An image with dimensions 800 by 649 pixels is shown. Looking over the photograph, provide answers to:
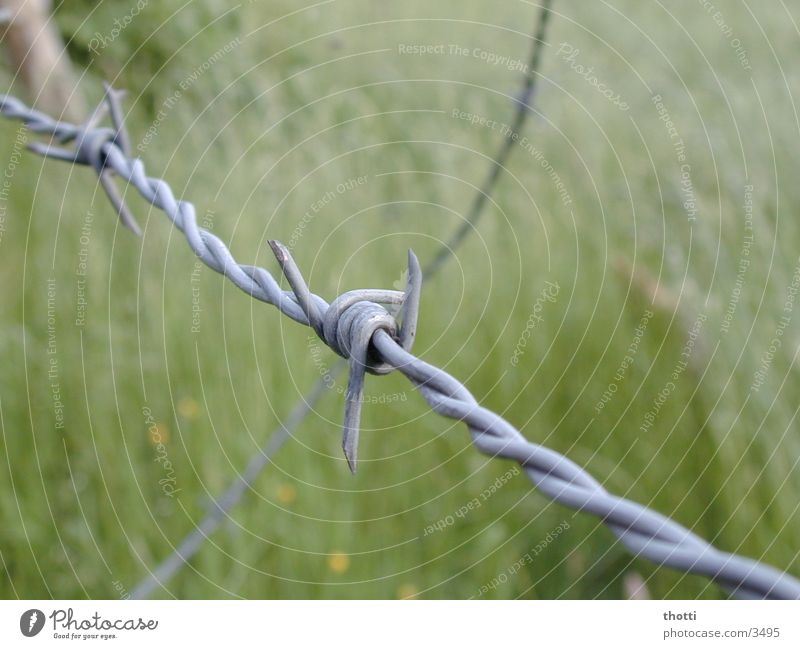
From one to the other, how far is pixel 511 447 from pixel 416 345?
886 millimetres

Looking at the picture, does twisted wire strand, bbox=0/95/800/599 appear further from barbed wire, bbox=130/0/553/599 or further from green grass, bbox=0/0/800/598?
green grass, bbox=0/0/800/598

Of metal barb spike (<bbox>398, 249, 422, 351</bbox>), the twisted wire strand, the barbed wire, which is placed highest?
metal barb spike (<bbox>398, 249, 422, 351</bbox>)

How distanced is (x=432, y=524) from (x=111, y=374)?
0.47 m

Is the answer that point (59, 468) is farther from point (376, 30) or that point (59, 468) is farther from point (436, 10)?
point (436, 10)

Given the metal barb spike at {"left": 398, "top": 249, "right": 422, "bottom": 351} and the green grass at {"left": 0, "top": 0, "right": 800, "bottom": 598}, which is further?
the green grass at {"left": 0, "top": 0, "right": 800, "bottom": 598}

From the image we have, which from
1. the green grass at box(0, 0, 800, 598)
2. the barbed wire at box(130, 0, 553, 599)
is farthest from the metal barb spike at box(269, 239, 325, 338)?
the green grass at box(0, 0, 800, 598)

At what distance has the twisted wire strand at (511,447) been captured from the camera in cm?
32

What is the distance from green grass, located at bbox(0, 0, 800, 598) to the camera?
1016 mm

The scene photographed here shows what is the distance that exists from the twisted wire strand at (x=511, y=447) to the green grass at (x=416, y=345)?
584 mm

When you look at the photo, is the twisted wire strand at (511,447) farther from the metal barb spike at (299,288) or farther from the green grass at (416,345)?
the green grass at (416,345)

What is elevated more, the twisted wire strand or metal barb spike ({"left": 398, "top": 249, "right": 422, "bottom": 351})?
metal barb spike ({"left": 398, "top": 249, "right": 422, "bottom": 351})

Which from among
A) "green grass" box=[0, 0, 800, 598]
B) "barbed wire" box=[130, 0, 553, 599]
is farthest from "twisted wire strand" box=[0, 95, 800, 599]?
"green grass" box=[0, 0, 800, 598]

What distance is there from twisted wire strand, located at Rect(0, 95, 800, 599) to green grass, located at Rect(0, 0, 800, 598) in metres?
0.58

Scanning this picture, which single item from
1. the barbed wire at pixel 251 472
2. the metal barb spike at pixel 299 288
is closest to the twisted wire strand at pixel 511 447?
the metal barb spike at pixel 299 288
